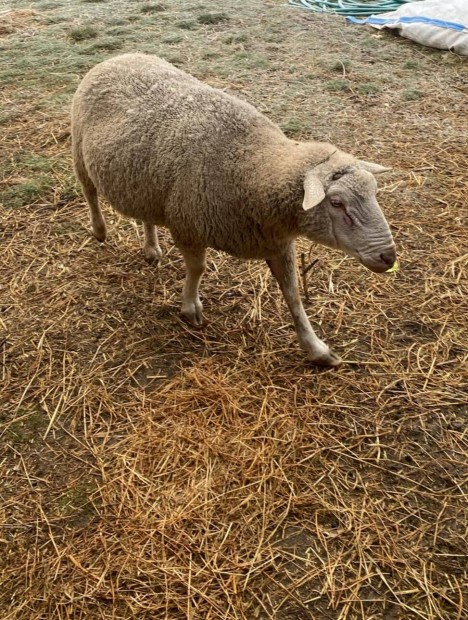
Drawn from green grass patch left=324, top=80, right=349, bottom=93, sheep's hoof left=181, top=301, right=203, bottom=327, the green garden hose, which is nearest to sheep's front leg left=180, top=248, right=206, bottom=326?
sheep's hoof left=181, top=301, right=203, bottom=327

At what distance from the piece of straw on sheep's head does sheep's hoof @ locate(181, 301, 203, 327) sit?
1.09 m

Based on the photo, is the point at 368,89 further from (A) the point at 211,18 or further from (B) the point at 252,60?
(A) the point at 211,18

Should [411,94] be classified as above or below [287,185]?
below

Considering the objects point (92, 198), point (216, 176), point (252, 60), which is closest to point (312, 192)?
point (216, 176)

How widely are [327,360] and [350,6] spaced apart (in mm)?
6701

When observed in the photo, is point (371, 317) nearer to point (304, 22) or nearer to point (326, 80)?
point (326, 80)

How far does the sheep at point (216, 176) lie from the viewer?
98.8 inches

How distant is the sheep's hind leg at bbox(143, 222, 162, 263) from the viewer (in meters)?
3.72

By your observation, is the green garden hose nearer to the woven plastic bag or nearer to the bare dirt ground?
the woven plastic bag

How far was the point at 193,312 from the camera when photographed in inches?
134

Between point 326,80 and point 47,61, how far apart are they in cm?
317

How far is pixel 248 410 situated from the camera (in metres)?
2.93

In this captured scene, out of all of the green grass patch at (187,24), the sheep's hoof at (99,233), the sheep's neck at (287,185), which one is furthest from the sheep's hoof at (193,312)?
the green grass patch at (187,24)

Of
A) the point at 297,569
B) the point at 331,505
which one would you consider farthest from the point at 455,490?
the point at 297,569
